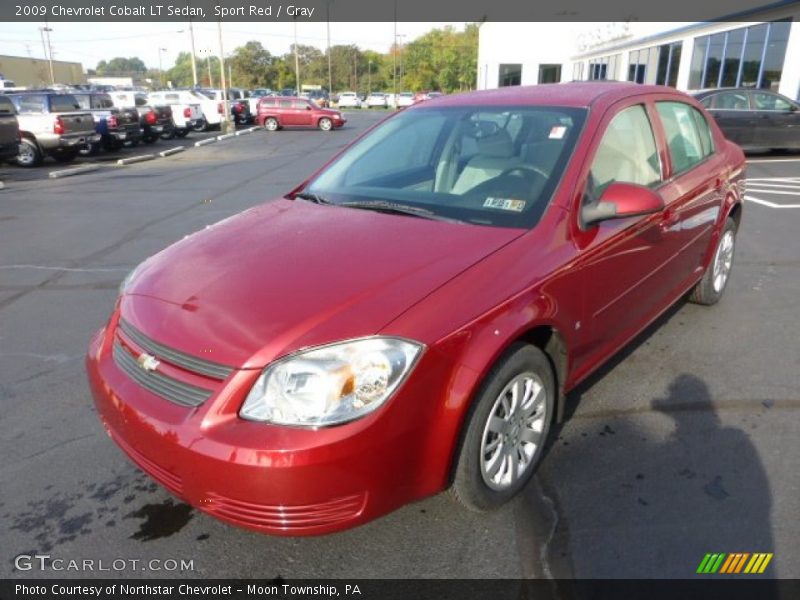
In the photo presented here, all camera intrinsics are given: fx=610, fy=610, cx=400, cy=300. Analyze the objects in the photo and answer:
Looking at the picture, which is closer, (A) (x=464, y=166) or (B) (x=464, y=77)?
(A) (x=464, y=166)

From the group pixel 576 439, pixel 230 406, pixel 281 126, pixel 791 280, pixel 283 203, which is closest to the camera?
pixel 230 406

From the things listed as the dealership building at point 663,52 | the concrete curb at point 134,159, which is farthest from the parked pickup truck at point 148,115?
the dealership building at point 663,52

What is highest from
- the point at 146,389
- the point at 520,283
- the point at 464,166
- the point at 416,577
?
the point at 464,166

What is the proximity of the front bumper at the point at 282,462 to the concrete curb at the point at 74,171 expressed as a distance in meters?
13.6

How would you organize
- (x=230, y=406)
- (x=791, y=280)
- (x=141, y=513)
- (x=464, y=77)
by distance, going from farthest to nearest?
(x=464, y=77), (x=791, y=280), (x=141, y=513), (x=230, y=406)

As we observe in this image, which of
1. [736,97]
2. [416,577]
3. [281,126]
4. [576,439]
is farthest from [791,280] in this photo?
[281,126]

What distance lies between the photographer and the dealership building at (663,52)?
18281mm

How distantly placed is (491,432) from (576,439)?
34.3 inches

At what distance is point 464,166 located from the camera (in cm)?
332

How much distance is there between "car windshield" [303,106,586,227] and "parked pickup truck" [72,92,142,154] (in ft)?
52.7

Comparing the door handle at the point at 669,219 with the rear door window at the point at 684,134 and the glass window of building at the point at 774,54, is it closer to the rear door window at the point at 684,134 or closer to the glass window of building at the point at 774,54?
the rear door window at the point at 684,134

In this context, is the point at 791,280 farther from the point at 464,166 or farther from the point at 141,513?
the point at 141,513

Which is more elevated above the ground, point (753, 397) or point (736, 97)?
→ point (736, 97)

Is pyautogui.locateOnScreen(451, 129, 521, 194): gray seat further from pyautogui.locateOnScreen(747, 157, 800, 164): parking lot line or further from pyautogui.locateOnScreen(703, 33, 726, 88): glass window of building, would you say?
pyautogui.locateOnScreen(703, 33, 726, 88): glass window of building
